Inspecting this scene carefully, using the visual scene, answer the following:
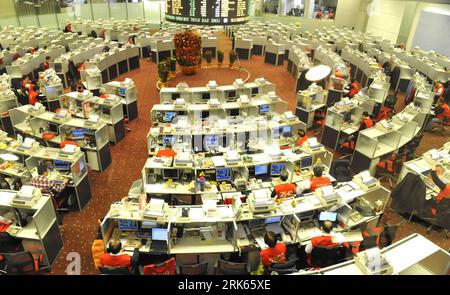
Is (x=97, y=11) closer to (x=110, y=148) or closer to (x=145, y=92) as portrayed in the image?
(x=145, y=92)

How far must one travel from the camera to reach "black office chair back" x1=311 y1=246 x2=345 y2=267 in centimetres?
603

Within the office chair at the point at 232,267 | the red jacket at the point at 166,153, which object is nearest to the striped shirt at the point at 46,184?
the red jacket at the point at 166,153

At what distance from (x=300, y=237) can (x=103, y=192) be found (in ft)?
16.8

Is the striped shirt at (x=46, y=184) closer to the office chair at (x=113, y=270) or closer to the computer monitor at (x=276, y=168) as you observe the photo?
the office chair at (x=113, y=270)

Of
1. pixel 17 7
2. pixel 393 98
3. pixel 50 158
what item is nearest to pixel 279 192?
pixel 50 158

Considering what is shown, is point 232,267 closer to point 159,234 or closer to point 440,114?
point 159,234

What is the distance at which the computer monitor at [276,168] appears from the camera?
8.16 metres

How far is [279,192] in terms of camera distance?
7199mm

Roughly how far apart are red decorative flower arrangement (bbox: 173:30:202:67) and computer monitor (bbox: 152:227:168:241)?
11.1 m

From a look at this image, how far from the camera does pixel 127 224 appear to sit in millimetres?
6438

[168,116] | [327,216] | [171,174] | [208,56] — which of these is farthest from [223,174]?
[208,56]

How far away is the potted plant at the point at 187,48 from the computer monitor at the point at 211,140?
7530 millimetres

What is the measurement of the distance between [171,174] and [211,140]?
2.04 metres

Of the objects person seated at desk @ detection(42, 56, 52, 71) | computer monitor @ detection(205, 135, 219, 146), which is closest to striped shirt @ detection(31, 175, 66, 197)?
computer monitor @ detection(205, 135, 219, 146)
